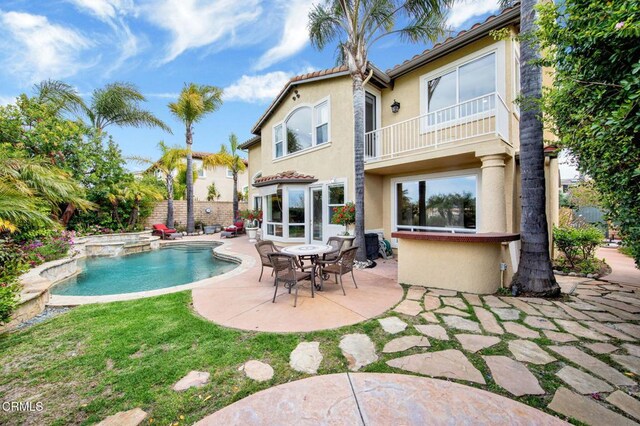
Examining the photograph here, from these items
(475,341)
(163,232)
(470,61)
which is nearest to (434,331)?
(475,341)

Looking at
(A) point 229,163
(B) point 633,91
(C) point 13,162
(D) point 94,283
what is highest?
(A) point 229,163

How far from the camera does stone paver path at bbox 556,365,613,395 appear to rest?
259cm

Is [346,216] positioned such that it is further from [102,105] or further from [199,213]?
[102,105]

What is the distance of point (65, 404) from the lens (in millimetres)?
2490

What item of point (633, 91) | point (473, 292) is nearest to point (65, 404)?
point (633, 91)

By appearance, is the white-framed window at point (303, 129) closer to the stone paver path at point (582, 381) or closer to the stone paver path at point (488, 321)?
the stone paver path at point (488, 321)

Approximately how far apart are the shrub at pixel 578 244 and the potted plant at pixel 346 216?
646cm

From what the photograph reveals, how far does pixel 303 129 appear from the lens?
1230cm

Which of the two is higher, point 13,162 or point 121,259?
point 13,162

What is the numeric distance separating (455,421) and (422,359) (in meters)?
0.96

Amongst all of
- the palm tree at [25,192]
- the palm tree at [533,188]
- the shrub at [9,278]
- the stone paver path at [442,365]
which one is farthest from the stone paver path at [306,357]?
the palm tree at [25,192]

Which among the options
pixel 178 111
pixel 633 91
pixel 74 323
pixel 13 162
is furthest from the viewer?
pixel 178 111

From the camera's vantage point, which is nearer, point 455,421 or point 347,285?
point 455,421

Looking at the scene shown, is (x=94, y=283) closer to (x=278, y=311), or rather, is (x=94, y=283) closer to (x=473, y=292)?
(x=278, y=311)
